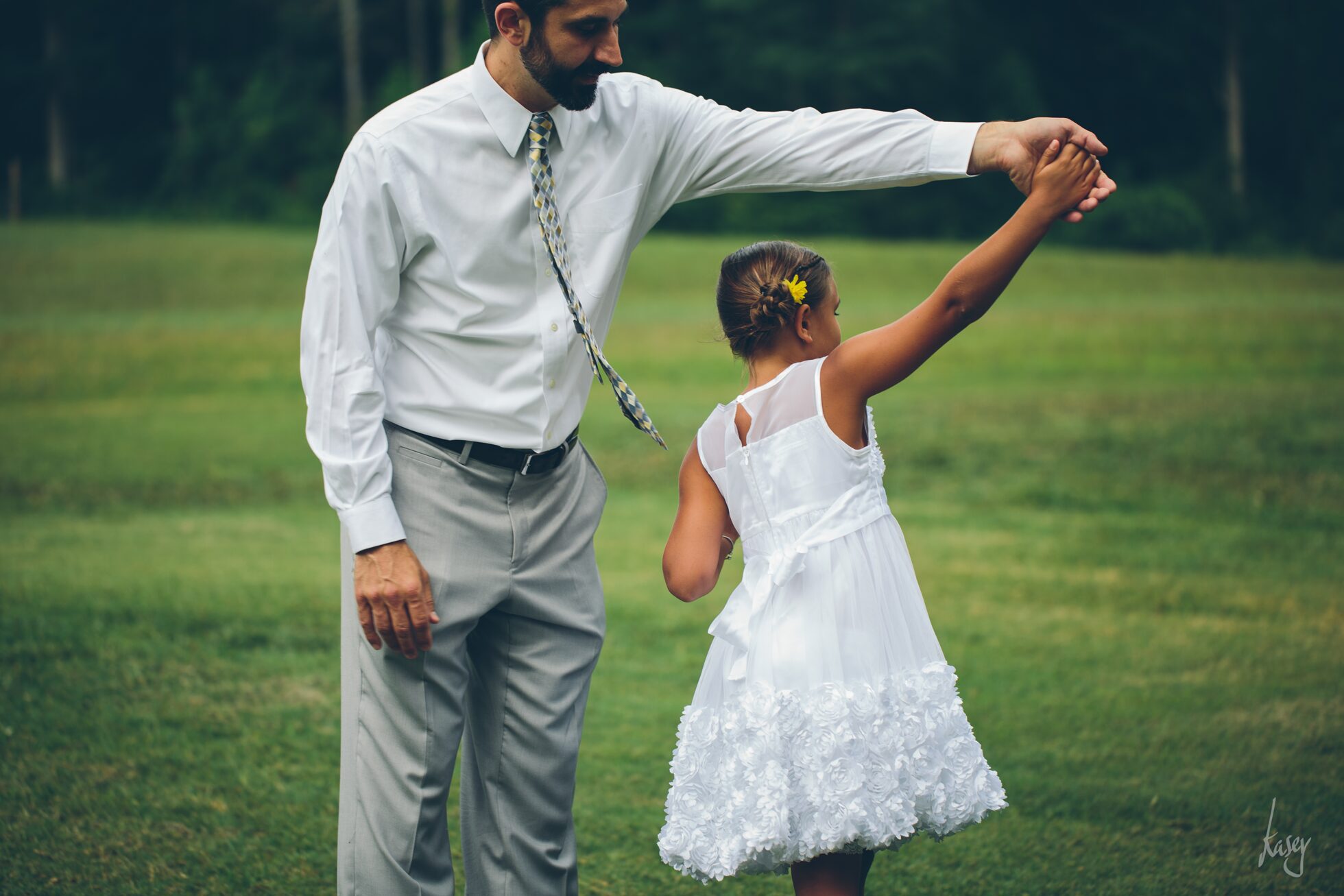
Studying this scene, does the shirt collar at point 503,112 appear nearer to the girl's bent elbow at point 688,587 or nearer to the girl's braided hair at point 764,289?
the girl's braided hair at point 764,289

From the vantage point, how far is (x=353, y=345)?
252 cm

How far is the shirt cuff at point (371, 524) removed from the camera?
2.54m

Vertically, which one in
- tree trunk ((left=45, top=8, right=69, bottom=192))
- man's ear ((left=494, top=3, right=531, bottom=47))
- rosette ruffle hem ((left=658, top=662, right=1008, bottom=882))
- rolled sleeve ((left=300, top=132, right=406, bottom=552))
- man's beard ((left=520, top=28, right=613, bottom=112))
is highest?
tree trunk ((left=45, top=8, right=69, bottom=192))

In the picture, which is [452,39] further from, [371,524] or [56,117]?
[371,524]

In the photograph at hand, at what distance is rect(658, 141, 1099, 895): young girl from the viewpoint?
275 centimetres

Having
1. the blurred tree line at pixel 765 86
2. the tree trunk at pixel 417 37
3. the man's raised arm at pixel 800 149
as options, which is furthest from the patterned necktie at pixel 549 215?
the tree trunk at pixel 417 37

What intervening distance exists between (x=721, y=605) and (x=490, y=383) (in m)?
4.53

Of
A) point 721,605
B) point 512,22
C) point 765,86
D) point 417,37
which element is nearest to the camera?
point 512,22

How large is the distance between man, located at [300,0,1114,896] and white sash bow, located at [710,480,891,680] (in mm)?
291

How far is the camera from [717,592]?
24.7 feet

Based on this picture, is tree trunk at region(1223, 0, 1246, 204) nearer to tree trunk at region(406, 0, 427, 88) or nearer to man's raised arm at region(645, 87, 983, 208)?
tree trunk at region(406, 0, 427, 88)

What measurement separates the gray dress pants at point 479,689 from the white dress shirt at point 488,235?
0.38 feet

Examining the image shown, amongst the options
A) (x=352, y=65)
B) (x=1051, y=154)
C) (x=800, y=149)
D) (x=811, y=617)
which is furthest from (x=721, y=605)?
(x=352, y=65)

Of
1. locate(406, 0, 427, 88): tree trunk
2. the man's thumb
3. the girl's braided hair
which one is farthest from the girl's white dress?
locate(406, 0, 427, 88): tree trunk
